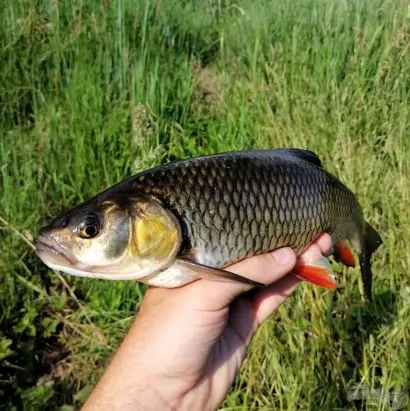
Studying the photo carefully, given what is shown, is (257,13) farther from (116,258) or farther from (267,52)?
(116,258)

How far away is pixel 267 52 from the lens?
419 centimetres

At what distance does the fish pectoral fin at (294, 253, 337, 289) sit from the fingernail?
154 millimetres

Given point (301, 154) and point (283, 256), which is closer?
point (283, 256)

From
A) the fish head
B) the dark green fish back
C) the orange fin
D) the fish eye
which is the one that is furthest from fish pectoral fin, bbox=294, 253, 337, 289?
the fish eye

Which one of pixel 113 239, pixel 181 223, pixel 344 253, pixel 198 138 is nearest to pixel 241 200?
pixel 181 223

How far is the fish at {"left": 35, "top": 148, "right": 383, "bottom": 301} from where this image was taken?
1.54 m

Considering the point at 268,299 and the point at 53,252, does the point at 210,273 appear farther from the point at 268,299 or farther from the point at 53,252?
the point at 268,299

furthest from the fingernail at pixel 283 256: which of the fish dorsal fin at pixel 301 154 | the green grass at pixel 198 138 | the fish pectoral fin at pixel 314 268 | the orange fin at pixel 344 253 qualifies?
the green grass at pixel 198 138

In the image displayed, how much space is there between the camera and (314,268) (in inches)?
75.0

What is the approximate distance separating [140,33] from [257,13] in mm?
1008

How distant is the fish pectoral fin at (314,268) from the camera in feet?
6.16
